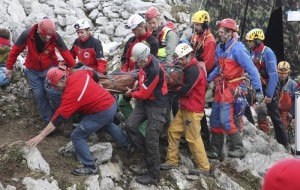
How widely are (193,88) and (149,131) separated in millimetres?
1131

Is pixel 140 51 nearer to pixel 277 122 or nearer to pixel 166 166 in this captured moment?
pixel 166 166

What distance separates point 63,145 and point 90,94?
159 cm

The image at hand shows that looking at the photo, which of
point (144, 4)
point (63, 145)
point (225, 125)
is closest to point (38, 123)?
point (63, 145)

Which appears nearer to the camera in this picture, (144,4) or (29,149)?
(29,149)

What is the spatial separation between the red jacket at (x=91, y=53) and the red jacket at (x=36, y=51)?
218 millimetres

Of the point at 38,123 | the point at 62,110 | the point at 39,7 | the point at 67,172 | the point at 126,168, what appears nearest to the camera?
the point at 62,110

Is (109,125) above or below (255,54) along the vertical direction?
below

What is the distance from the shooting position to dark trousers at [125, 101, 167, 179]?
755cm

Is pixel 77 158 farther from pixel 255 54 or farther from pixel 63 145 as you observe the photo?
pixel 255 54

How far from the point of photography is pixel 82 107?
7117mm

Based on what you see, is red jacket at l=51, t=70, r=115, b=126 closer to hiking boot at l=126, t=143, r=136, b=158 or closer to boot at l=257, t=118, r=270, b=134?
hiking boot at l=126, t=143, r=136, b=158

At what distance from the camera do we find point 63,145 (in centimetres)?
820

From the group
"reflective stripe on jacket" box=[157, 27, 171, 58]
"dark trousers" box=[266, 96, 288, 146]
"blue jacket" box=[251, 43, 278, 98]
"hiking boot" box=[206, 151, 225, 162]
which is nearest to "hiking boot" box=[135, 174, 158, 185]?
"hiking boot" box=[206, 151, 225, 162]

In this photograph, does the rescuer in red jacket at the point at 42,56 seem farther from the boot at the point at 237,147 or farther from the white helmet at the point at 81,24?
the boot at the point at 237,147
